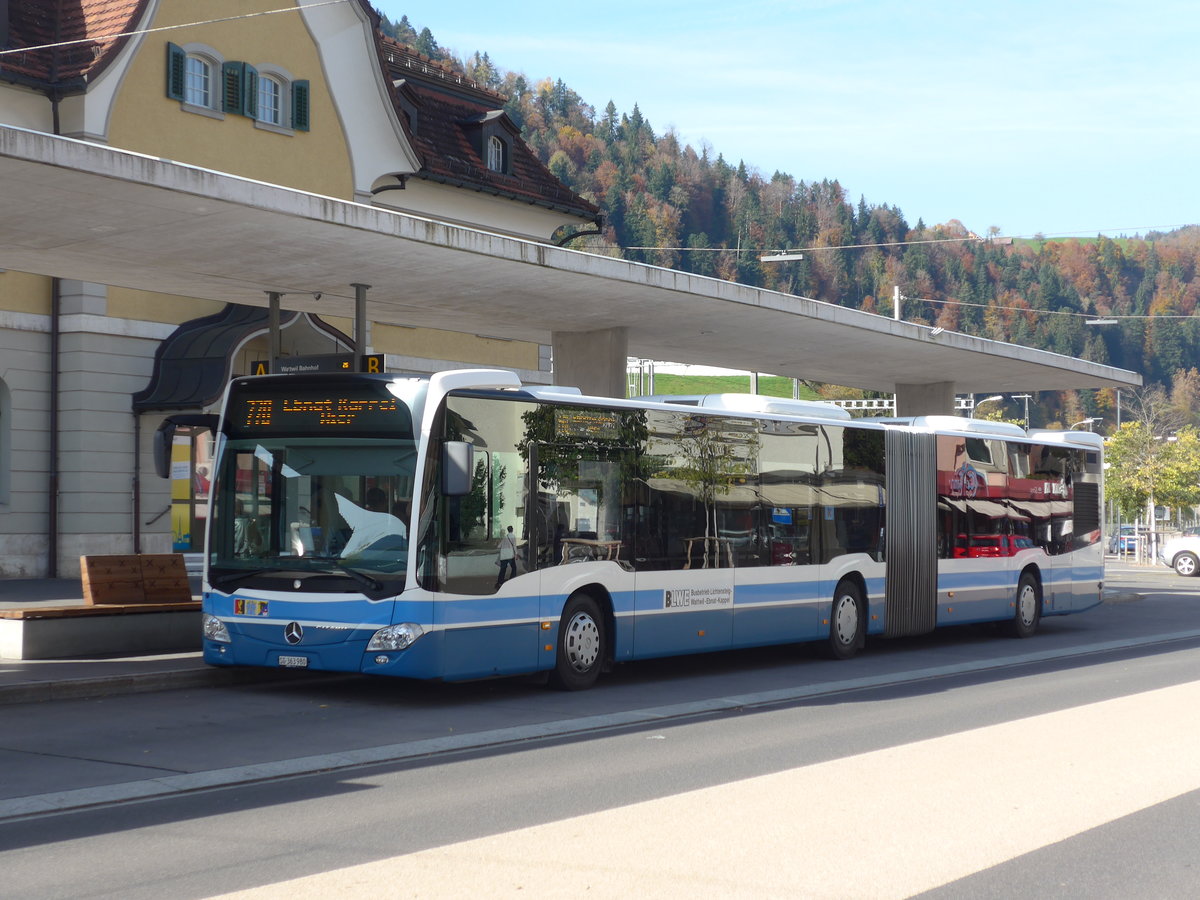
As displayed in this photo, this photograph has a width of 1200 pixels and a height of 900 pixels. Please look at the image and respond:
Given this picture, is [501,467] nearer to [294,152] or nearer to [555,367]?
[555,367]

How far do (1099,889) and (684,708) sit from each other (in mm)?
6546

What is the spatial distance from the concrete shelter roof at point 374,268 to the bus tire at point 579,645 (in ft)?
14.6

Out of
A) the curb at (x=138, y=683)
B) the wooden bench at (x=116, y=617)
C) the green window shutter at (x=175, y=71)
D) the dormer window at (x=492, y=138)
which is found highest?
the dormer window at (x=492, y=138)

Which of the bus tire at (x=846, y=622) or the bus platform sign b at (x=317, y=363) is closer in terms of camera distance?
the bus platform sign b at (x=317, y=363)

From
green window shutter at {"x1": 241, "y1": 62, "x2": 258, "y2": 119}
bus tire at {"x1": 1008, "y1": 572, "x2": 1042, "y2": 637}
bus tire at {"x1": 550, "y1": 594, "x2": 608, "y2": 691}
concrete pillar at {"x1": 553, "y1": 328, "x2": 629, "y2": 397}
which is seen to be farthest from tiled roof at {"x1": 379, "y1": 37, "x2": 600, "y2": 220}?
bus tire at {"x1": 550, "y1": 594, "x2": 608, "y2": 691}

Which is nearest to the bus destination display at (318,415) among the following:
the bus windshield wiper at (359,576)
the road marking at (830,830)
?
the bus windshield wiper at (359,576)

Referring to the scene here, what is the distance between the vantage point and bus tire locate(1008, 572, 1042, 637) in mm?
21656

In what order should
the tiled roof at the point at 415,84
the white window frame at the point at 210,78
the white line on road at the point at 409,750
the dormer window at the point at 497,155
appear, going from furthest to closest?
1. the dormer window at the point at 497,155
2. the white window frame at the point at 210,78
3. the tiled roof at the point at 415,84
4. the white line on road at the point at 409,750

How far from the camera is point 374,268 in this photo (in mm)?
17422

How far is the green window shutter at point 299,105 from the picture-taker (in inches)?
1210

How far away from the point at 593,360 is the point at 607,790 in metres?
14.4

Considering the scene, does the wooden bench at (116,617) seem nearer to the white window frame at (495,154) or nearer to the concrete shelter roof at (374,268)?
the concrete shelter roof at (374,268)

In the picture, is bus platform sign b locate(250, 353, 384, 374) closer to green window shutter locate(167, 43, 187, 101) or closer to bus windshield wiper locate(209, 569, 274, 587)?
bus windshield wiper locate(209, 569, 274, 587)

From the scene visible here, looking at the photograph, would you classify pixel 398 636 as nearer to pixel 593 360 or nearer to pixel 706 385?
pixel 593 360
